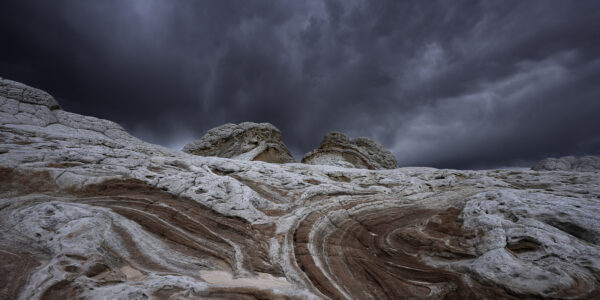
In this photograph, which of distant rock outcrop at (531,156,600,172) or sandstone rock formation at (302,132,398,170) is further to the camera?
sandstone rock formation at (302,132,398,170)

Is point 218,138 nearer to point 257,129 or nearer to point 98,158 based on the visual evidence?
point 257,129

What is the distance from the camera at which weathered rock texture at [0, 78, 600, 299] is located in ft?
16.3

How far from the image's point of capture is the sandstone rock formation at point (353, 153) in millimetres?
32938

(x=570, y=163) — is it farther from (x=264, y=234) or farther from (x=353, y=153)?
(x=264, y=234)

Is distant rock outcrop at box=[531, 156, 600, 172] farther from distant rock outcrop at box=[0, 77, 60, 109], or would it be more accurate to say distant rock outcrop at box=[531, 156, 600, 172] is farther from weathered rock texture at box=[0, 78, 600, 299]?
distant rock outcrop at box=[0, 77, 60, 109]

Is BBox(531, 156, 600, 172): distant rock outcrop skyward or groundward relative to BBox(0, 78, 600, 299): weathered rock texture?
skyward

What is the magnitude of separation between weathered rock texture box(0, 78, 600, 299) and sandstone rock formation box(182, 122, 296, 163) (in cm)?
1751

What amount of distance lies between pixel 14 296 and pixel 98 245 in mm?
1652

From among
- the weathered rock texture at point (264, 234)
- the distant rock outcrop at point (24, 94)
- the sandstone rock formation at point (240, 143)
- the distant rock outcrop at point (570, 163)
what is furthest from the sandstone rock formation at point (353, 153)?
the distant rock outcrop at point (24, 94)

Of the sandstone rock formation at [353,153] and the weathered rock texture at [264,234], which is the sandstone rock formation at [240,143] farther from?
the weathered rock texture at [264,234]

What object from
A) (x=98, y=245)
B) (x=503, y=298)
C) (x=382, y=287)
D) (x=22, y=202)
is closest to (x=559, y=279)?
(x=503, y=298)

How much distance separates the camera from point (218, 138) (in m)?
30.2

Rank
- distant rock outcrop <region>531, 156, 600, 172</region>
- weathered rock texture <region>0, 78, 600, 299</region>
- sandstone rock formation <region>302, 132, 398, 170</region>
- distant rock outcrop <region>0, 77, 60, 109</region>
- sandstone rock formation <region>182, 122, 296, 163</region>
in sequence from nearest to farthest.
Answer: weathered rock texture <region>0, 78, 600, 299</region> < distant rock outcrop <region>0, 77, 60, 109</region> < distant rock outcrop <region>531, 156, 600, 172</region> < sandstone rock formation <region>182, 122, 296, 163</region> < sandstone rock formation <region>302, 132, 398, 170</region>

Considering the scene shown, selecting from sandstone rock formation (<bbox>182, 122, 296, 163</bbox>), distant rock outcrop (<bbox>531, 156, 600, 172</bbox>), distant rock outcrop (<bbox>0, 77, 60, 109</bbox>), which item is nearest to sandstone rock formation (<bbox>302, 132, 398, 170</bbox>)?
sandstone rock formation (<bbox>182, 122, 296, 163</bbox>)
